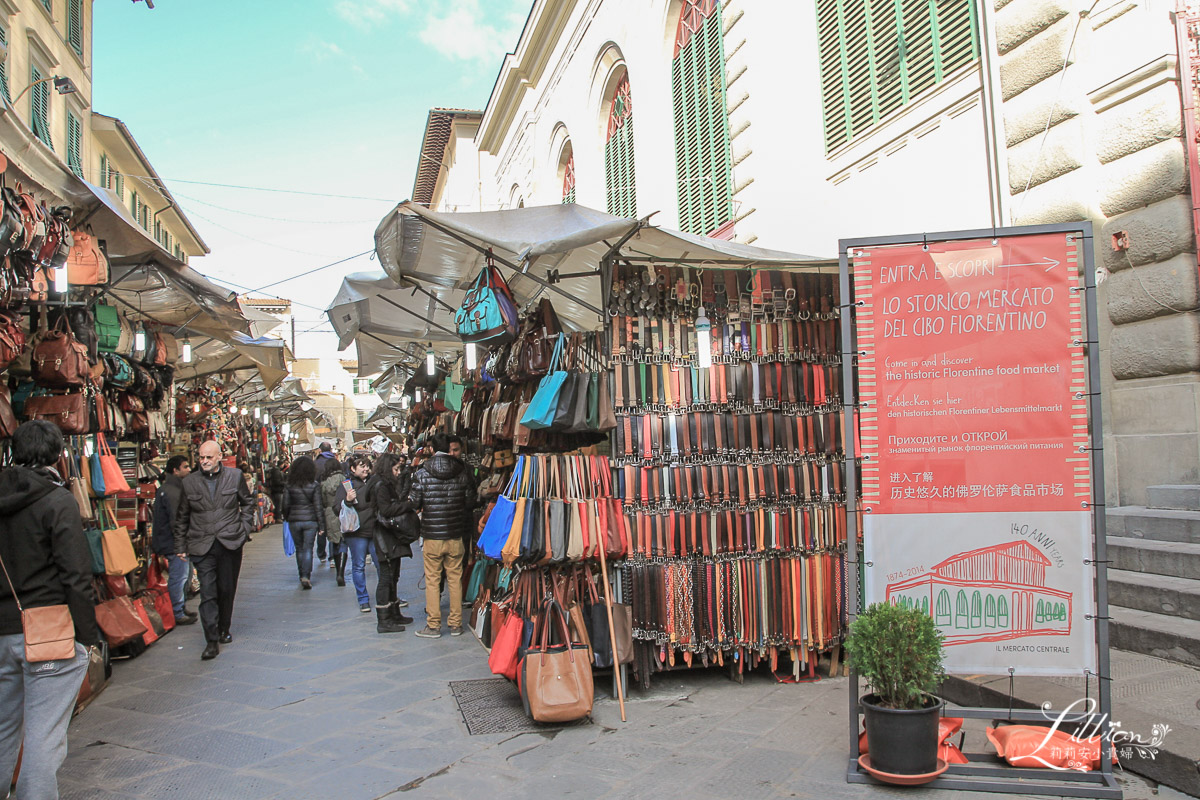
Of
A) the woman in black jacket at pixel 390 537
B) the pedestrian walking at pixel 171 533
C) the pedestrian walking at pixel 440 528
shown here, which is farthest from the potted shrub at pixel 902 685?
the pedestrian walking at pixel 171 533

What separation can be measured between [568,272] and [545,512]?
83.1 inches

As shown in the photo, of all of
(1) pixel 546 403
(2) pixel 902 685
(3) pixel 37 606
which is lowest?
(2) pixel 902 685

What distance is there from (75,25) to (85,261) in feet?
52.8

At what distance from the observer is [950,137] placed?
720 centimetres

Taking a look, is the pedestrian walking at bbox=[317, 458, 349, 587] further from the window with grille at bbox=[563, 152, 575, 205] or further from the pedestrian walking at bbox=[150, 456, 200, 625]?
the window with grille at bbox=[563, 152, 575, 205]

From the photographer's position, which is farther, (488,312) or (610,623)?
(488,312)

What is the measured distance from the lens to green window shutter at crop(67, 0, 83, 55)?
1711 cm

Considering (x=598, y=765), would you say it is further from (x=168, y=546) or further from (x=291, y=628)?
(x=168, y=546)

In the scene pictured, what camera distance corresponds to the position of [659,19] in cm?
1216

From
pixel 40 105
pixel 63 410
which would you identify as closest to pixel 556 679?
pixel 63 410

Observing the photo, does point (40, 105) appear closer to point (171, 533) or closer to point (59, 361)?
point (171, 533)

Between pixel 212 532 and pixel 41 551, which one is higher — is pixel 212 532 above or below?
below

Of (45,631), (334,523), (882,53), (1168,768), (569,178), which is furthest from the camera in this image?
(569,178)

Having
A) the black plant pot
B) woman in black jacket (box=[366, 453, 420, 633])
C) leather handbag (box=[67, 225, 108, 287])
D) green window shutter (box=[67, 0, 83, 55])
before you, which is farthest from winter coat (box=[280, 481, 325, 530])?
green window shutter (box=[67, 0, 83, 55])
